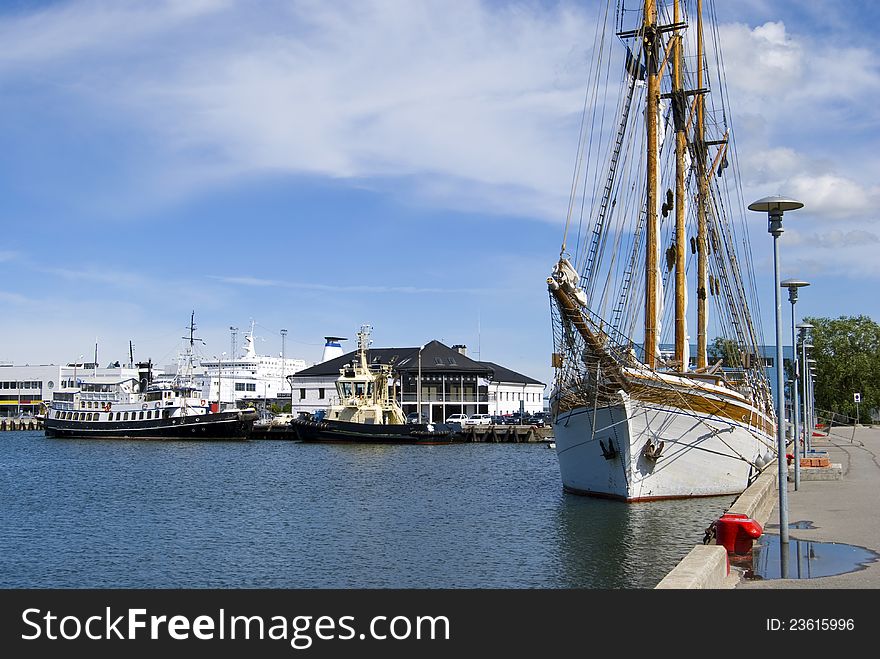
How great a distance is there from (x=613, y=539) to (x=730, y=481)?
23.9 feet

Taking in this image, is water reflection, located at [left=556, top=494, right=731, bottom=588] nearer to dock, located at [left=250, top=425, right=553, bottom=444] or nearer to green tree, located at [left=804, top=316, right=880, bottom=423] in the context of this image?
dock, located at [left=250, top=425, right=553, bottom=444]

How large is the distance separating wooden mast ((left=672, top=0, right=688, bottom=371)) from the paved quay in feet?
15.9

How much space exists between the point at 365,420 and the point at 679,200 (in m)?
51.4

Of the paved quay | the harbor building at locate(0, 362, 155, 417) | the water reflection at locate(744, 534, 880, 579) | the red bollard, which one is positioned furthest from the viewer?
the harbor building at locate(0, 362, 155, 417)

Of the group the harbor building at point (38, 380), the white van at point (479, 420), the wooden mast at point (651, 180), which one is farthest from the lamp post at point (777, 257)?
the harbor building at point (38, 380)

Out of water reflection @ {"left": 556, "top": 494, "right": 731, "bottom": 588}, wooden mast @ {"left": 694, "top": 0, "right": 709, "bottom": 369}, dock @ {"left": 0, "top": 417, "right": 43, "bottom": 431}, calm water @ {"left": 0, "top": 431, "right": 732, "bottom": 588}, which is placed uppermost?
wooden mast @ {"left": 694, "top": 0, "right": 709, "bottom": 369}

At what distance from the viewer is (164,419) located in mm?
85125

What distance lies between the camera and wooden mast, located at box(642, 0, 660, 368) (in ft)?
96.8

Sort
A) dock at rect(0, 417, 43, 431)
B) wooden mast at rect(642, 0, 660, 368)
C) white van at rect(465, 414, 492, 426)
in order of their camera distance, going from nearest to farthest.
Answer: wooden mast at rect(642, 0, 660, 368), white van at rect(465, 414, 492, 426), dock at rect(0, 417, 43, 431)

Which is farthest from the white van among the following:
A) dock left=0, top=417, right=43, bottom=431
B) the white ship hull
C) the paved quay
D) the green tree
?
the white ship hull

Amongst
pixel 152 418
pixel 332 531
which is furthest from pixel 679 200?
pixel 152 418
